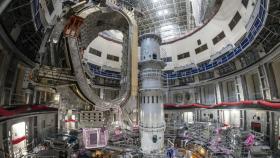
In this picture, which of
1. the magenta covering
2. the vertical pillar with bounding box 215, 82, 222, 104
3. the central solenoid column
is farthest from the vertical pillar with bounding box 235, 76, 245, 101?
the magenta covering

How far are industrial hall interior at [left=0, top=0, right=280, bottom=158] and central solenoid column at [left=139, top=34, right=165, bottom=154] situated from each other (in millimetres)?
69

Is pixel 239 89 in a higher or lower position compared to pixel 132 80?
lower

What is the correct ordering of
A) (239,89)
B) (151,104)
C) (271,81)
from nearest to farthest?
(151,104)
(271,81)
(239,89)

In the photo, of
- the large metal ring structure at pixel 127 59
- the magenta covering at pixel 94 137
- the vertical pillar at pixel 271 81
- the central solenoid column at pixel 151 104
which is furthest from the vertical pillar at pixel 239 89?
the magenta covering at pixel 94 137

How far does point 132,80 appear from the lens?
7.16 m

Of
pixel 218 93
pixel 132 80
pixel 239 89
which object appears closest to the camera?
pixel 132 80

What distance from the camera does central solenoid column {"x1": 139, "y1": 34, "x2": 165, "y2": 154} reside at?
38.0 feet

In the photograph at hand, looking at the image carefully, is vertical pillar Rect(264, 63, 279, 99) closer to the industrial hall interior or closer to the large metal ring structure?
the industrial hall interior

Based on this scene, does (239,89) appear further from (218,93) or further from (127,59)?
(127,59)

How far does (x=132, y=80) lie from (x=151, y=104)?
5.20m

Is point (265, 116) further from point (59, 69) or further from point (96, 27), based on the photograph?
point (59, 69)

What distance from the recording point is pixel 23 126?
6156mm

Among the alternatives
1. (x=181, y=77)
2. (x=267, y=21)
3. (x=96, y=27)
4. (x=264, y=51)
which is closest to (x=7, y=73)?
(x=96, y=27)

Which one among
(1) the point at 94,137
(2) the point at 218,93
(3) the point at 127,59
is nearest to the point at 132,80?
(3) the point at 127,59
